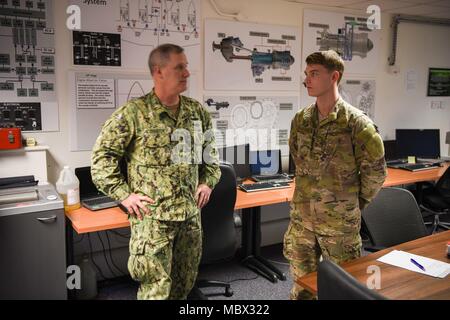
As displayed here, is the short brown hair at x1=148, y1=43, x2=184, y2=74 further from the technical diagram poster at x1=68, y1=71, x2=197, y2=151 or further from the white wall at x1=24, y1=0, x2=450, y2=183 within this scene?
the white wall at x1=24, y1=0, x2=450, y2=183

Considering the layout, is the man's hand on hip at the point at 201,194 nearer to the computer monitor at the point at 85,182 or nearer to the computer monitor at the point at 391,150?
the computer monitor at the point at 85,182

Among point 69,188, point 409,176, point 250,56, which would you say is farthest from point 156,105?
point 409,176

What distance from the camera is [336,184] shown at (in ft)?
6.09

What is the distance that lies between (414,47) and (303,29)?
1641 millimetres

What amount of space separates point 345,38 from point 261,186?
1.85m

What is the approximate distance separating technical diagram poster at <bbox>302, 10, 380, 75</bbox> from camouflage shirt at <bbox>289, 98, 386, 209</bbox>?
2.03 metres

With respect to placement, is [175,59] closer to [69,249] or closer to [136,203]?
[136,203]

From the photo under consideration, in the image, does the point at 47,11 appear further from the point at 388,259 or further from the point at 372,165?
the point at 388,259

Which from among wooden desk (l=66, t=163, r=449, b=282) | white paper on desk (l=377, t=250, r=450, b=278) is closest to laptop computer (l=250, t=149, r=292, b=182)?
wooden desk (l=66, t=163, r=449, b=282)

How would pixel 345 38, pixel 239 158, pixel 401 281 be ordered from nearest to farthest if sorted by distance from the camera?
pixel 401 281, pixel 239 158, pixel 345 38

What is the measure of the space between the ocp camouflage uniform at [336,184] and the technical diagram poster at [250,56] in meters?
1.57

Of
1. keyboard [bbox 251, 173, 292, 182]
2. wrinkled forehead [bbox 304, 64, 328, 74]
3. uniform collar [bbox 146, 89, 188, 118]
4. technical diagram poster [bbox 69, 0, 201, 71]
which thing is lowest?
keyboard [bbox 251, 173, 292, 182]

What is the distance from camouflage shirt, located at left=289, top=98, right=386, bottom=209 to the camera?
1806mm
